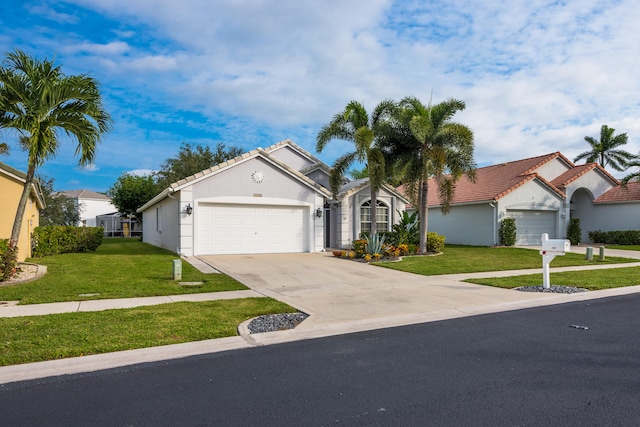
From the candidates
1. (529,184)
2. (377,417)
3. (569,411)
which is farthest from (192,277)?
(529,184)

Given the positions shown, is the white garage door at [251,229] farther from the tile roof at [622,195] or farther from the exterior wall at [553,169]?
the tile roof at [622,195]

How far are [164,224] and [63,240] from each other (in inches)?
184

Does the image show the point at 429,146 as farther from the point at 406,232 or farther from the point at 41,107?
the point at 41,107

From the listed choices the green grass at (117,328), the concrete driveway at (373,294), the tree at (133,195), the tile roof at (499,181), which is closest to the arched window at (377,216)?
the tile roof at (499,181)

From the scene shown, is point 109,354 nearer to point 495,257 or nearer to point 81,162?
point 81,162

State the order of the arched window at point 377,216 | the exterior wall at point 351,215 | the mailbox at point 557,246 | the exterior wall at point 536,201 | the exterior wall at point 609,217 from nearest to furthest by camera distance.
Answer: the mailbox at point 557,246 < the exterior wall at point 351,215 < the arched window at point 377,216 < the exterior wall at point 536,201 < the exterior wall at point 609,217

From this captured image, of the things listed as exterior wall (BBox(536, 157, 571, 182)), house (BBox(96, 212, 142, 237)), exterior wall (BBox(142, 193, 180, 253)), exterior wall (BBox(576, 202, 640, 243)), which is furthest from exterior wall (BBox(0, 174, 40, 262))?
house (BBox(96, 212, 142, 237))

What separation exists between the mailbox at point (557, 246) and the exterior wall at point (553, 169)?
1973 cm

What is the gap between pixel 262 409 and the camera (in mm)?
3883

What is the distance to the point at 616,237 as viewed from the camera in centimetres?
2603

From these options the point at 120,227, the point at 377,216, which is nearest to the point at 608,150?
the point at 377,216

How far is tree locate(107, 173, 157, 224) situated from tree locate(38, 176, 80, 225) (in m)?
4.61

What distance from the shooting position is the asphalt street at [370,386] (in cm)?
372

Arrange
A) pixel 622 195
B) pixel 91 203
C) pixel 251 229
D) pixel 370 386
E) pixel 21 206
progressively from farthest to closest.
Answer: pixel 91 203
pixel 622 195
pixel 251 229
pixel 21 206
pixel 370 386
